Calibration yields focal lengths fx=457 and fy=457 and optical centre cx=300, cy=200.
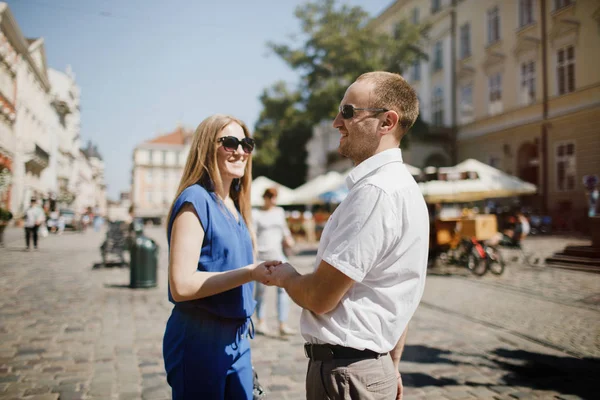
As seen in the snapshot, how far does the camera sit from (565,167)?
10.8 m

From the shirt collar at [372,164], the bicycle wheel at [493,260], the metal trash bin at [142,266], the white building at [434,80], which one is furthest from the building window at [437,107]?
the shirt collar at [372,164]

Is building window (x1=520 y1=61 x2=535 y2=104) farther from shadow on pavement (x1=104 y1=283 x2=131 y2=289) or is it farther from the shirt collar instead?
the shirt collar

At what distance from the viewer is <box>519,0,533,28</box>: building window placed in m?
11.9

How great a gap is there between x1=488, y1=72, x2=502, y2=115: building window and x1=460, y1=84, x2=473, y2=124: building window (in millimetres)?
2619

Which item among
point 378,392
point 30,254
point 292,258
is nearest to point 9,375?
point 378,392

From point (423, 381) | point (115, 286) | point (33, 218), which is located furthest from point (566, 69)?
point (33, 218)

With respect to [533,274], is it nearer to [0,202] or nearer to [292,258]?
[292,258]

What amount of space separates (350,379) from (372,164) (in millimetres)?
774

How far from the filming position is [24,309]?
7008 mm

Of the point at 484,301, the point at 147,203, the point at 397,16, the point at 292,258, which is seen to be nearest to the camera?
the point at 484,301

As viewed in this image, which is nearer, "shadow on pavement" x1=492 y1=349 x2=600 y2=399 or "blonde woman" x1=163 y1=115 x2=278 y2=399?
"blonde woman" x1=163 y1=115 x2=278 y2=399

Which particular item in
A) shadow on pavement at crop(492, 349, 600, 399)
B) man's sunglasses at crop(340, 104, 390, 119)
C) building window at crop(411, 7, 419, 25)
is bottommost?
shadow on pavement at crop(492, 349, 600, 399)

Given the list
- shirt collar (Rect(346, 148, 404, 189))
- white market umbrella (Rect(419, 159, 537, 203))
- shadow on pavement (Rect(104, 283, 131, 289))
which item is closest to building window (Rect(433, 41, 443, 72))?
white market umbrella (Rect(419, 159, 537, 203))

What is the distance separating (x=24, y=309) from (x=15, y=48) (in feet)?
16.3
